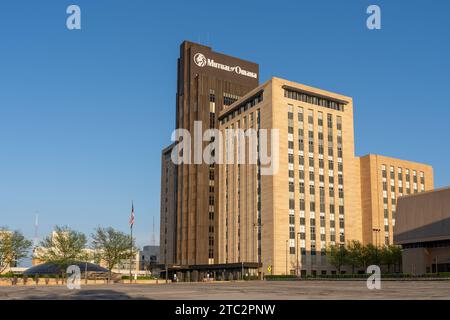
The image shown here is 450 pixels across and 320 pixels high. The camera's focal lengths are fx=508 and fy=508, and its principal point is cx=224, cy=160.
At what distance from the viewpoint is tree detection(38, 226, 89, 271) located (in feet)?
345

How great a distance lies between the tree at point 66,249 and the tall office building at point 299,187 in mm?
38299

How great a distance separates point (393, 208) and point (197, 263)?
2176 inches

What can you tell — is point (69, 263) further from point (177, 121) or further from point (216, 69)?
point (216, 69)

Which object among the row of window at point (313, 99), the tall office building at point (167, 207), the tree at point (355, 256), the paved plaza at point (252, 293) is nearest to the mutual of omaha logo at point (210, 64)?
the row of window at point (313, 99)

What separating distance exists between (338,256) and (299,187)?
18.5 meters

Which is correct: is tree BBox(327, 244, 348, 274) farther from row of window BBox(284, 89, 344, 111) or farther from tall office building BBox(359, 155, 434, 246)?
row of window BBox(284, 89, 344, 111)

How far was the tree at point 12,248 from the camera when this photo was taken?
10400cm

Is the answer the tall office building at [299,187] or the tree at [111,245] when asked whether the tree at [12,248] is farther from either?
the tall office building at [299,187]

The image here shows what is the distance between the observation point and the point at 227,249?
131750 mm

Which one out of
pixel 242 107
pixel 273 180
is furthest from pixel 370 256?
pixel 242 107

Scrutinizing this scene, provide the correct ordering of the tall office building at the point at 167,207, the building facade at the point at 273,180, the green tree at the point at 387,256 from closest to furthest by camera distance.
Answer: the green tree at the point at 387,256 < the building facade at the point at 273,180 < the tall office building at the point at 167,207

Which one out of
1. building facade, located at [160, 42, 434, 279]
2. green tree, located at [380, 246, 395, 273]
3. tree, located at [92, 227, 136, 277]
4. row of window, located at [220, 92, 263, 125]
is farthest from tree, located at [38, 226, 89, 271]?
green tree, located at [380, 246, 395, 273]

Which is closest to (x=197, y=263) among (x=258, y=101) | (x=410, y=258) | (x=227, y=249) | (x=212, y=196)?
(x=227, y=249)

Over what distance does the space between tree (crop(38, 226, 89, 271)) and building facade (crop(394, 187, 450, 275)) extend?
66695mm
